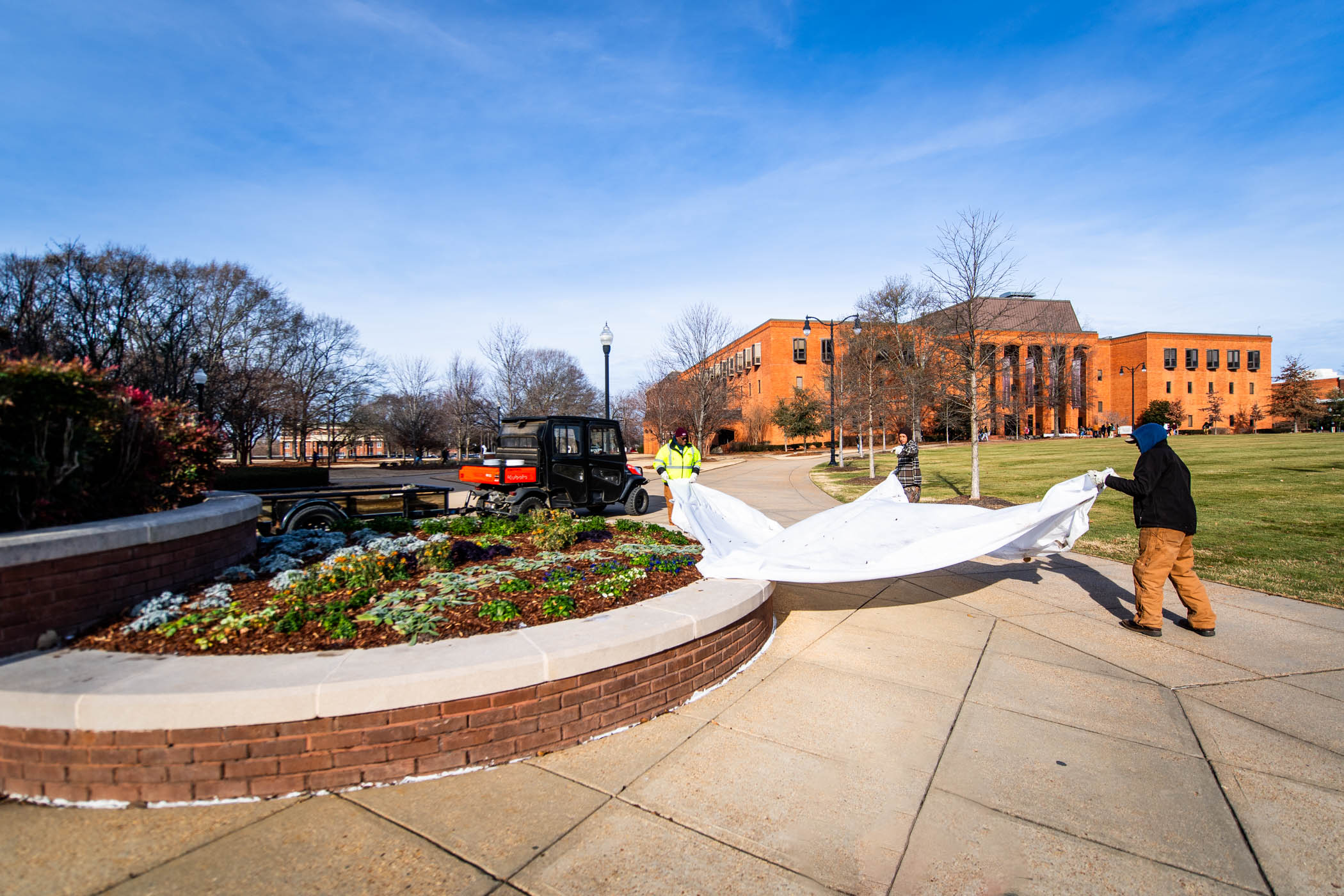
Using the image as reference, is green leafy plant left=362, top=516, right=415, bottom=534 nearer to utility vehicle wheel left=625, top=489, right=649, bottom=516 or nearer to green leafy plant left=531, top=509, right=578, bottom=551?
green leafy plant left=531, top=509, right=578, bottom=551

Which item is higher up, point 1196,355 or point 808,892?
point 1196,355

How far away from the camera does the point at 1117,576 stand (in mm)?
7887

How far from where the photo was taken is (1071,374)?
209ft

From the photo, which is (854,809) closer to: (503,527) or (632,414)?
(503,527)

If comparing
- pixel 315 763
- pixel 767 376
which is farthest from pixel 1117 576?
pixel 767 376

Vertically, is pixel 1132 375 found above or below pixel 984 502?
above

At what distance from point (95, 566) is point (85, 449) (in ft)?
3.72

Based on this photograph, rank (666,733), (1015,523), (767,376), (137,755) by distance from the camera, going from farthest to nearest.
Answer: (767,376) < (1015,523) < (666,733) < (137,755)

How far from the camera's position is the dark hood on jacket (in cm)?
561

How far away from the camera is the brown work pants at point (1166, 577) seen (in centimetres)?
542

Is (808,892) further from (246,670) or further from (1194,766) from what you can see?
(246,670)

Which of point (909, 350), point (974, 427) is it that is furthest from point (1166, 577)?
point (909, 350)

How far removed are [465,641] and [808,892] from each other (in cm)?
223

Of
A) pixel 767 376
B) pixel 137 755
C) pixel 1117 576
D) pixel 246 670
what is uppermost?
pixel 767 376
